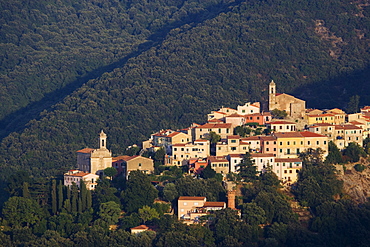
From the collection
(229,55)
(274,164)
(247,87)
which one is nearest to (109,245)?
(274,164)

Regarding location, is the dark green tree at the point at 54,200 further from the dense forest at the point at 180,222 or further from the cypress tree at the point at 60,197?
the cypress tree at the point at 60,197

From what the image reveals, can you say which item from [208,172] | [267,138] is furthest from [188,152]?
[267,138]

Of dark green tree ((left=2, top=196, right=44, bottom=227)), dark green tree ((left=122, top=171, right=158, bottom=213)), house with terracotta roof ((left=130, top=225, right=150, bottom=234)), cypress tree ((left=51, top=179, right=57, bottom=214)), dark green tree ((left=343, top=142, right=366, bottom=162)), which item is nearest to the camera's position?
house with terracotta roof ((left=130, top=225, right=150, bottom=234))

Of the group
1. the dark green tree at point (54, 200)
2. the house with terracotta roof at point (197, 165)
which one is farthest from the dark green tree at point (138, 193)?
the dark green tree at point (54, 200)

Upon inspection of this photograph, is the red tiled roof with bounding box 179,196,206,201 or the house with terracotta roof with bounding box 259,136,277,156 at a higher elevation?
the house with terracotta roof with bounding box 259,136,277,156

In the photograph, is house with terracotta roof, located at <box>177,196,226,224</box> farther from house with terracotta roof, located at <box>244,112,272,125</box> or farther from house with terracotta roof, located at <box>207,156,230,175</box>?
house with terracotta roof, located at <box>244,112,272,125</box>

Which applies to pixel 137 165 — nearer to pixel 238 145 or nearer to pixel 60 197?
pixel 60 197

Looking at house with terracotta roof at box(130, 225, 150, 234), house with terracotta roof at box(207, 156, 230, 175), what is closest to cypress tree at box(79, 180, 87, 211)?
house with terracotta roof at box(130, 225, 150, 234)
